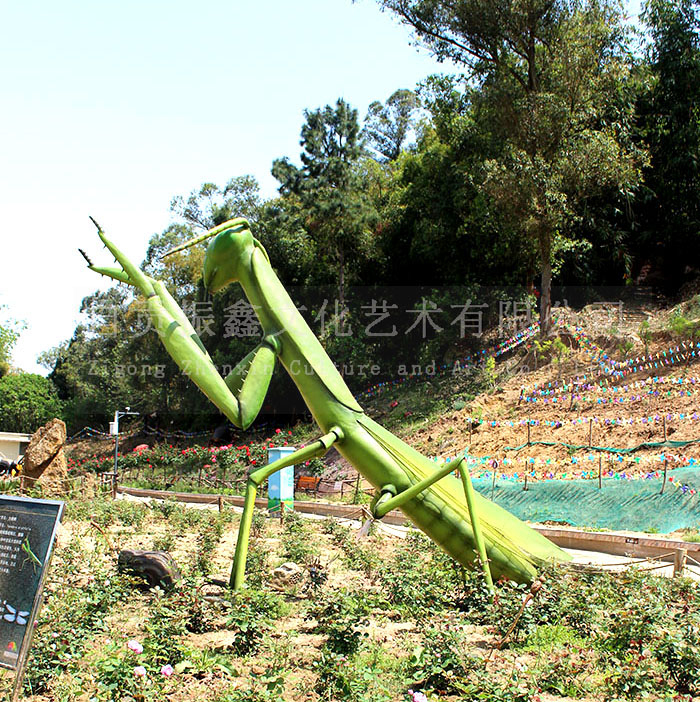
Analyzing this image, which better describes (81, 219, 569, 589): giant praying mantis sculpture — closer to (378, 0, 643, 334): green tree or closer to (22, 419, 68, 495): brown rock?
(22, 419, 68, 495): brown rock

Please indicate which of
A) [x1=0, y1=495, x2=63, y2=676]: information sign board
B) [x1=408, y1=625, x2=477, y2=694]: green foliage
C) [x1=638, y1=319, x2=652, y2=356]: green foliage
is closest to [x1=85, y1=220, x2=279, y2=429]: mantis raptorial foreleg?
[x1=0, y1=495, x2=63, y2=676]: information sign board

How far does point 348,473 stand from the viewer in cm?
2092

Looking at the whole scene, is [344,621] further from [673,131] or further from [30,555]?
Result: [673,131]

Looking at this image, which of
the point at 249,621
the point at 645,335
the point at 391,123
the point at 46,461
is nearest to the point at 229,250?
the point at 249,621

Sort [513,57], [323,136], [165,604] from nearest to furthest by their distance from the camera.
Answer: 1. [165,604]
2. [513,57]
3. [323,136]

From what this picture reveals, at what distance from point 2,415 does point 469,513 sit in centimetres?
4561

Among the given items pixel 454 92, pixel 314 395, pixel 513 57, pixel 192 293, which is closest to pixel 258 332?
pixel 192 293

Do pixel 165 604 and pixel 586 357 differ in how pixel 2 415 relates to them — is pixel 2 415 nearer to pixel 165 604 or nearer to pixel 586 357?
pixel 586 357

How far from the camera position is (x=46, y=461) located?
47.5 ft

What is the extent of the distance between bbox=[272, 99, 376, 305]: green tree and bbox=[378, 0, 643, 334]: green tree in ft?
20.9

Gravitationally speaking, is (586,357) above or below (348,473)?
above

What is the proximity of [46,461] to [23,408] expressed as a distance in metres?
33.6

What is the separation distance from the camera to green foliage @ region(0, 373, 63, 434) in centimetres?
4422

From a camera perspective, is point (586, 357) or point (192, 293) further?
point (192, 293)
